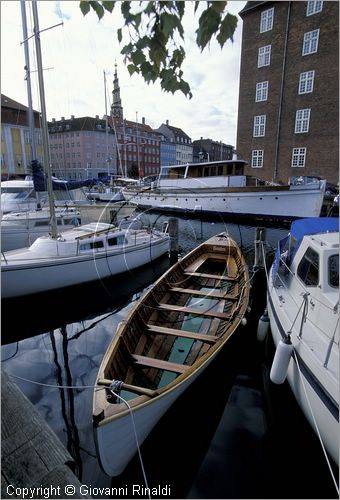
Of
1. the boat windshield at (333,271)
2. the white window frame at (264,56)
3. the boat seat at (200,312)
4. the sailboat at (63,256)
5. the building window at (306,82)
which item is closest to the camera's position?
the boat windshield at (333,271)

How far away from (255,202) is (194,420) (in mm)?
17923

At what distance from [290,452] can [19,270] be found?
25.7ft

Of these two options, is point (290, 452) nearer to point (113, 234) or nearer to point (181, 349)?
point (181, 349)

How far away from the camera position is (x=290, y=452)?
3.98m

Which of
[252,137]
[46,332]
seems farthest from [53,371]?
[252,137]

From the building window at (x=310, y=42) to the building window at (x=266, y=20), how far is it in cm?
415

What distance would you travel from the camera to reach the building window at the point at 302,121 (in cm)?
2627

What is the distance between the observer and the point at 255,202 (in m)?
20.1

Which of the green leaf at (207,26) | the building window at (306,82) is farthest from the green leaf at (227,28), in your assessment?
the building window at (306,82)

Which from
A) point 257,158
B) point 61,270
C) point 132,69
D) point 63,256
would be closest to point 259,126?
point 257,158

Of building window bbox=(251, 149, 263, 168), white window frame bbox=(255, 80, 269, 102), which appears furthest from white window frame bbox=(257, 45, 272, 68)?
building window bbox=(251, 149, 263, 168)

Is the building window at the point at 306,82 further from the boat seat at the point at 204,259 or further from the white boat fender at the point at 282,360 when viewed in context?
the white boat fender at the point at 282,360

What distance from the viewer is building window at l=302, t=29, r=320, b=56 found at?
80.8 feet

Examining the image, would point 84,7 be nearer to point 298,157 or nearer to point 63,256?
point 63,256
